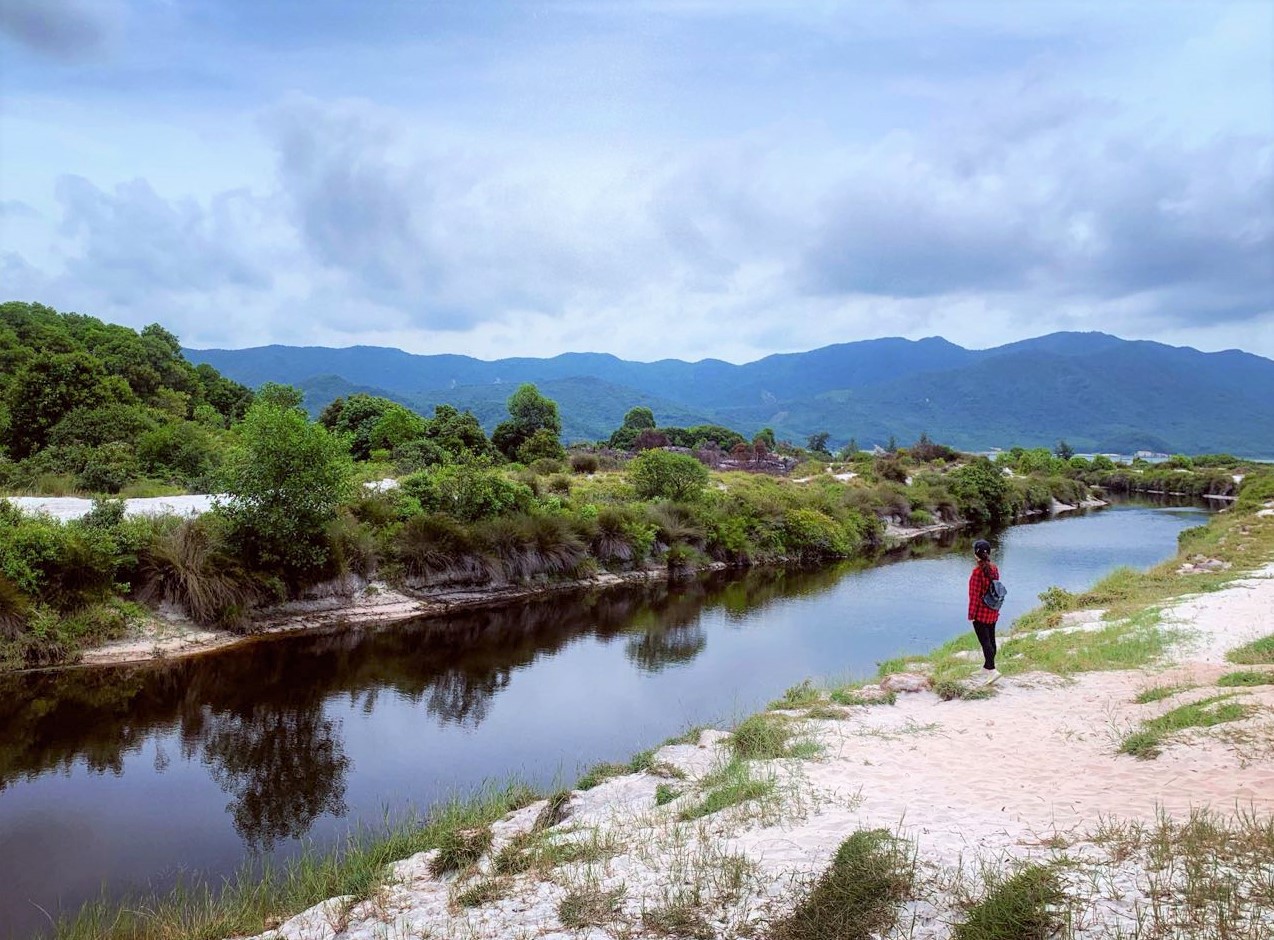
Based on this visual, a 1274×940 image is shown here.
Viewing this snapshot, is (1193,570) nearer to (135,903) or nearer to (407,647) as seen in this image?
(407,647)

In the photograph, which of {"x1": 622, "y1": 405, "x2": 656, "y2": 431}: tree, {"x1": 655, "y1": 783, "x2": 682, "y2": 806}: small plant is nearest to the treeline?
{"x1": 655, "y1": 783, "x2": 682, "y2": 806}: small plant

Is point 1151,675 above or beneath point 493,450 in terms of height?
beneath

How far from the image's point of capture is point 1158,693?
13234mm

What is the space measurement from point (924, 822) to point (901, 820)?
2.12 feet

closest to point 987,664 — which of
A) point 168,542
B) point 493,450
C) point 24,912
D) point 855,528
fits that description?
point 24,912

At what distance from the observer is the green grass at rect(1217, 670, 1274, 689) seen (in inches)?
514

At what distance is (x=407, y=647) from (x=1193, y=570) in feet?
94.6

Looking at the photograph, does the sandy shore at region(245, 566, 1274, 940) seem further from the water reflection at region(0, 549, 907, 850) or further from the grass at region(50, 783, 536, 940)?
the water reflection at region(0, 549, 907, 850)

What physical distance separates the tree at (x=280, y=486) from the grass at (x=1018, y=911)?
21208 millimetres

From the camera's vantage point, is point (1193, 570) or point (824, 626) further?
point (1193, 570)

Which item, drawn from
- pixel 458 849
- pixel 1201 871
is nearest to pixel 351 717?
pixel 458 849

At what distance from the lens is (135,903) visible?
968 cm

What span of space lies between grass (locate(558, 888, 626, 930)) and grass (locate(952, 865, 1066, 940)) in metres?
3.11

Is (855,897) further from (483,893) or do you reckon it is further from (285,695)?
(285,695)
